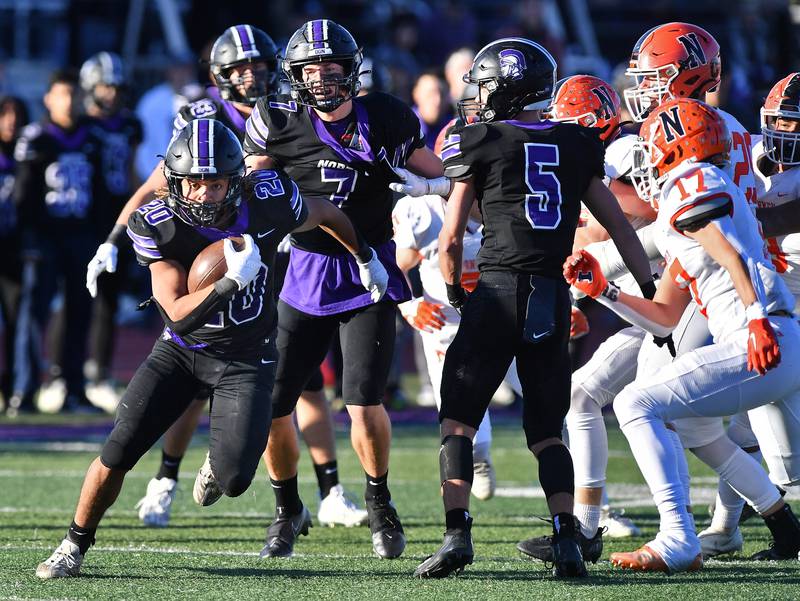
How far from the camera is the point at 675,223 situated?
4969 millimetres

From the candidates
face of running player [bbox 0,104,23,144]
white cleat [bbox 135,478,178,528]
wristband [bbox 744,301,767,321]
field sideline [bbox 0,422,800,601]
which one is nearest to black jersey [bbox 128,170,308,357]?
field sideline [bbox 0,422,800,601]

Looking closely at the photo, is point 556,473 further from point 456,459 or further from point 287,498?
point 287,498

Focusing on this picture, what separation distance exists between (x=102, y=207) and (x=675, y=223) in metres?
6.37

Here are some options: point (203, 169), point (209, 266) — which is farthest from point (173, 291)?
point (203, 169)

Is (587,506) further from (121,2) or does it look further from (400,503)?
(121,2)

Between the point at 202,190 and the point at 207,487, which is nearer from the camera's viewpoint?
the point at 202,190

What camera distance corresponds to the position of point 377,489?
5.87m

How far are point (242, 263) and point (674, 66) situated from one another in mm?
1985

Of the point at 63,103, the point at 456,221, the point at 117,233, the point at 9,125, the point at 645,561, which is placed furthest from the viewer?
the point at 9,125

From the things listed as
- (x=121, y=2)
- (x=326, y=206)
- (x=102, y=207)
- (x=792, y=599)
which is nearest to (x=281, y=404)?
(x=326, y=206)

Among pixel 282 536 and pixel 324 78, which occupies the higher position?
pixel 324 78

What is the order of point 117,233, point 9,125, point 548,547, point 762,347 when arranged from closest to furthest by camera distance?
point 762,347 → point 548,547 → point 117,233 → point 9,125

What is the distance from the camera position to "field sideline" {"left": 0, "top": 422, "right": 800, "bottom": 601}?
15.9 ft

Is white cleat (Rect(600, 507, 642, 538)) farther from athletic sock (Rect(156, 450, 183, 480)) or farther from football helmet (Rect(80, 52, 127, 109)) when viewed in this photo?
football helmet (Rect(80, 52, 127, 109))
